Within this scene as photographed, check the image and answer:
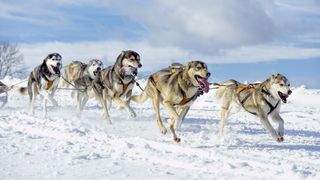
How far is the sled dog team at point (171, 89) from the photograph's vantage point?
7.35 m

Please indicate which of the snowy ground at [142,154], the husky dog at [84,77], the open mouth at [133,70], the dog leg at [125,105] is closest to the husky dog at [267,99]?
the snowy ground at [142,154]

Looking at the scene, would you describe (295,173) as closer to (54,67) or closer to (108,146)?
(108,146)

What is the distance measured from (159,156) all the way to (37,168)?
130 cm

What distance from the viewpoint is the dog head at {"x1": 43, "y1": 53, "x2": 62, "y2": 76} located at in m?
10.5

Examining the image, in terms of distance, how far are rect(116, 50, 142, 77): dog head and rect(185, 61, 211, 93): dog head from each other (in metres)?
1.93

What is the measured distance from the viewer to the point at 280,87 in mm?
7738

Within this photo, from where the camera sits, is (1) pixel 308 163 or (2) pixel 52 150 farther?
(1) pixel 308 163

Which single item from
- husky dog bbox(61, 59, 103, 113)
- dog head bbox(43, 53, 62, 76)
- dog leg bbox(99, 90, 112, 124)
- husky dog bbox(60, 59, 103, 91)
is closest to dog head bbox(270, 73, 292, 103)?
dog leg bbox(99, 90, 112, 124)

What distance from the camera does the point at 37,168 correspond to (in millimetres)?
4582

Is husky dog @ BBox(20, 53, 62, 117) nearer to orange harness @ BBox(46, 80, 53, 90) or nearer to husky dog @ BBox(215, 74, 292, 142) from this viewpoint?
orange harness @ BBox(46, 80, 53, 90)

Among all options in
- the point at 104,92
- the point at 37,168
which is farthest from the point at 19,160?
the point at 104,92

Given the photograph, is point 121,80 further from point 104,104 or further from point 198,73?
point 198,73

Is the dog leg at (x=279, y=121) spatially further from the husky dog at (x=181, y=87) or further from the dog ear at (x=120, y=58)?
the dog ear at (x=120, y=58)

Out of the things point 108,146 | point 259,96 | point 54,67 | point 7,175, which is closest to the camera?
point 7,175
